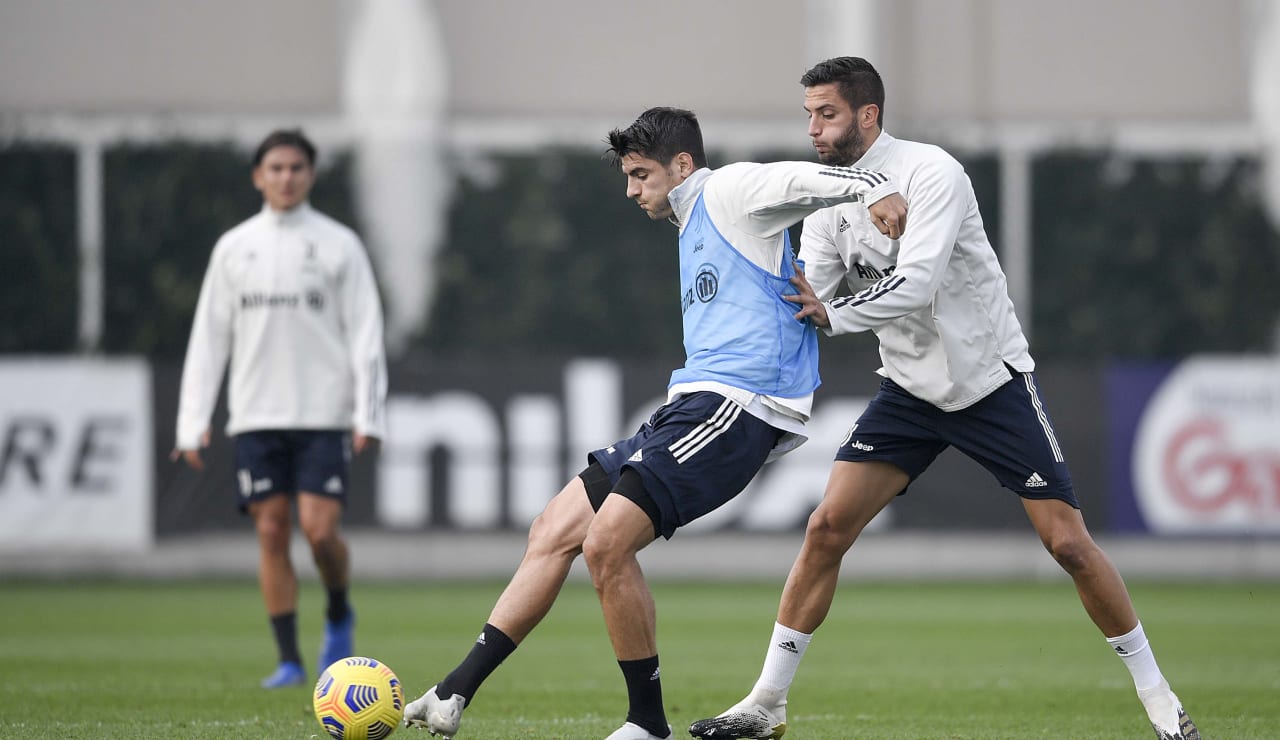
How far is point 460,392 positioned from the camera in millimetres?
16812

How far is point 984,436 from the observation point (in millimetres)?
6656

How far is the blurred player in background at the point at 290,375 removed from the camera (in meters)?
8.94

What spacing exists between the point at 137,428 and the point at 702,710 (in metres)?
9.91

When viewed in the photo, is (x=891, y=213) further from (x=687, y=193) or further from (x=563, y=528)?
(x=563, y=528)

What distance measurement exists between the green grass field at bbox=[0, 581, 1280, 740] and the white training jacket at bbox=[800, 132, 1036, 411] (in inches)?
60.3

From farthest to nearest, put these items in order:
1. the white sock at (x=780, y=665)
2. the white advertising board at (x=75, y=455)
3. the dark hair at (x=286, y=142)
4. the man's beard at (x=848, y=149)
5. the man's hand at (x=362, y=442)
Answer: the white advertising board at (x=75, y=455)
the dark hair at (x=286, y=142)
the man's hand at (x=362, y=442)
the white sock at (x=780, y=665)
the man's beard at (x=848, y=149)

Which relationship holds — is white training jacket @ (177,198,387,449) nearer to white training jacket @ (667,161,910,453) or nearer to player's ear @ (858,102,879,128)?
white training jacket @ (667,161,910,453)

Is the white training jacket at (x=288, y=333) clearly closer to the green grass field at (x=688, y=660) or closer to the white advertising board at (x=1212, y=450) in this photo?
the green grass field at (x=688, y=660)

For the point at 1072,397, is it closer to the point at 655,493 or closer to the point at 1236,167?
the point at 1236,167

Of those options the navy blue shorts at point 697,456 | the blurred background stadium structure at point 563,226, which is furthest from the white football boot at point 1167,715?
the blurred background stadium structure at point 563,226

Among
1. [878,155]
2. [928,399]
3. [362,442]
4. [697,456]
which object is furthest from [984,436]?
[362,442]

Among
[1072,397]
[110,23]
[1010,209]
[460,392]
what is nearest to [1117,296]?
[1010,209]

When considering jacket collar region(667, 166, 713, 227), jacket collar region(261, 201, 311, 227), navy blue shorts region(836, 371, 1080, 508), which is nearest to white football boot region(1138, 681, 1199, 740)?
navy blue shorts region(836, 371, 1080, 508)

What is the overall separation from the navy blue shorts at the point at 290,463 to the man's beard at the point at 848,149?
3.55m
